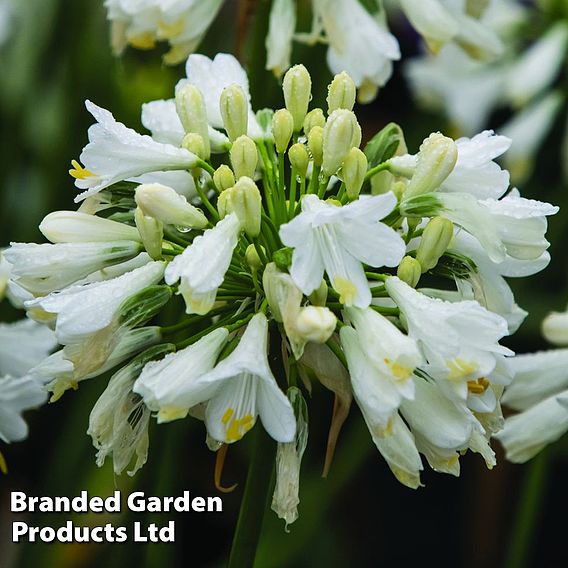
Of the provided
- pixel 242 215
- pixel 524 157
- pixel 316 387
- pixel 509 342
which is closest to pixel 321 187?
pixel 242 215

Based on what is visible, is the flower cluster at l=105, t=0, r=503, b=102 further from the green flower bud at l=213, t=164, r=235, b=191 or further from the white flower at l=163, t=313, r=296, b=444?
the white flower at l=163, t=313, r=296, b=444

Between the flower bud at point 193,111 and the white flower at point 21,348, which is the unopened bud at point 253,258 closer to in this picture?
the flower bud at point 193,111

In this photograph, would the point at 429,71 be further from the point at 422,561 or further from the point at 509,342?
the point at 422,561

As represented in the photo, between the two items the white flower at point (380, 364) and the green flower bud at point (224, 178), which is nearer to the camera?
the white flower at point (380, 364)

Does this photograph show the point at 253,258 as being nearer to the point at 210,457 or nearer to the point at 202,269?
the point at 202,269

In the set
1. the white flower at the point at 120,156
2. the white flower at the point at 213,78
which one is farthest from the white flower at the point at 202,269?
the white flower at the point at 213,78

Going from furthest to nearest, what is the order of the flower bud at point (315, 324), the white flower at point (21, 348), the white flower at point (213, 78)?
1. the white flower at point (21, 348)
2. the white flower at point (213, 78)
3. the flower bud at point (315, 324)

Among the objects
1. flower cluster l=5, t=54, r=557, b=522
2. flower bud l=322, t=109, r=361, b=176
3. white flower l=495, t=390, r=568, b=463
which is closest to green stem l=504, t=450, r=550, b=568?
white flower l=495, t=390, r=568, b=463
